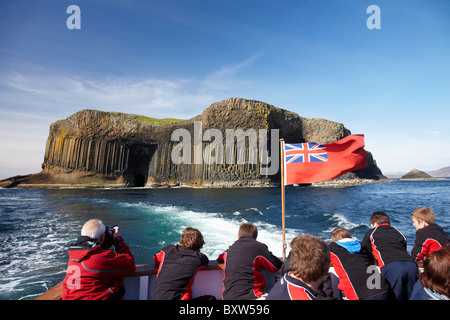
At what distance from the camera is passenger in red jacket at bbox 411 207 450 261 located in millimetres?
Result: 3863

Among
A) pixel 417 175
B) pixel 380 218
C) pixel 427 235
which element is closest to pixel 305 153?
pixel 380 218

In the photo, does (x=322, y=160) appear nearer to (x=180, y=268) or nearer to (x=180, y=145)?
(x=180, y=268)

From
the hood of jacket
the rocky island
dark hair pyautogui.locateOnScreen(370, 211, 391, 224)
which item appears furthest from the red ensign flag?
the rocky island

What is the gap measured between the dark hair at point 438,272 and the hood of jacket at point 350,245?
1035mm

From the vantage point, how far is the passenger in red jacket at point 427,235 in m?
3.86

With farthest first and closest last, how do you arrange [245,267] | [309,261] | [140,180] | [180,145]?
[140,180] < [180,145] < [245,267] < [309,261]

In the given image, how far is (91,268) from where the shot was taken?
3.04 m

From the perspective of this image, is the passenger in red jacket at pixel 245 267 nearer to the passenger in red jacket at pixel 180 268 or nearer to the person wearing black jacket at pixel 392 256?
the passenger in red jacket at pixel 180 268

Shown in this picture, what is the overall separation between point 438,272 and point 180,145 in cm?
7222

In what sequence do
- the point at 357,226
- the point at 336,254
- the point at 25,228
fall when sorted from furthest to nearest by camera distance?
1. the point at 357,226
2. the point at 25,228
3. the point at 336,254
